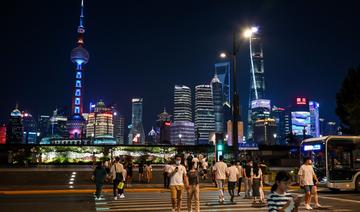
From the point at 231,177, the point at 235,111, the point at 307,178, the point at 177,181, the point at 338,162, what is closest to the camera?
the point at 177,181

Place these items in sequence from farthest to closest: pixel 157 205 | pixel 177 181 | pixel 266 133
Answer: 1. pixel 266 133
2. pixel 157 205
3. pixel 177 181

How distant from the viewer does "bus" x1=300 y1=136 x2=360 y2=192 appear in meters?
22.2

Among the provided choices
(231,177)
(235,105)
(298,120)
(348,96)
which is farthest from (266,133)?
(231,177)

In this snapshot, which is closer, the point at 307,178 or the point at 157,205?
the point at 307,178

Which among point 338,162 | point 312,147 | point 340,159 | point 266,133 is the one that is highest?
point 266,133

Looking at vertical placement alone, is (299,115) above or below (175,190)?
above

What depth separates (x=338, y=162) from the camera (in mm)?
22375

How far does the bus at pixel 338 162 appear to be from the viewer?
72.7ft

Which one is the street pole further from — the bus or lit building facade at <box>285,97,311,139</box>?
lit building facade at <box>285,97,311,139</box>

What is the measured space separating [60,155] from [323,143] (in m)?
47.5

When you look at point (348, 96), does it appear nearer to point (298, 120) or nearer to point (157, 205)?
point (157, 205)

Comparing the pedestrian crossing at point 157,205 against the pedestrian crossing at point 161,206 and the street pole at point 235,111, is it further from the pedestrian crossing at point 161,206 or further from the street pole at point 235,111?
the street pole at point 235,111

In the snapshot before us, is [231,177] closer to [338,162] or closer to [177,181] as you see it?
[177,181]

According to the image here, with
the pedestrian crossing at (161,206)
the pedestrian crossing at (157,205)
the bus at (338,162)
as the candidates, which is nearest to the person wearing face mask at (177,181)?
the pedestrian crossing at (161,206)
